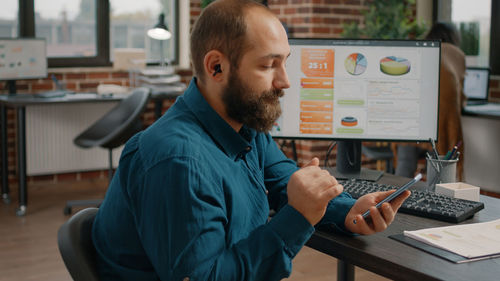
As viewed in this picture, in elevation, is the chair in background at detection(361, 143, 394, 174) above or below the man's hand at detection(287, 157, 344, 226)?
below

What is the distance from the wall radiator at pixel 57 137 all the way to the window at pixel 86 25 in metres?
0.42

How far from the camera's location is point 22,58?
4809mm

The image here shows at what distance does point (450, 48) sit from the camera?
4141 mm

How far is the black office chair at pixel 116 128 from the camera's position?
14.5ft

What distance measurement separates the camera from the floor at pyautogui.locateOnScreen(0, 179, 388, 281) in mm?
3273

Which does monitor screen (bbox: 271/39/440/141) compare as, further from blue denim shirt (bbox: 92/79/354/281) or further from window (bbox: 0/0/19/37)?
window (bbox: 0/0/19/37)

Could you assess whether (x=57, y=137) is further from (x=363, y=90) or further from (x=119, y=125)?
(x=363, y=90)

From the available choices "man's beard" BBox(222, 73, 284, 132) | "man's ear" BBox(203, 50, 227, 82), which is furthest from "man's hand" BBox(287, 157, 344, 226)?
"man's ear" BBox(203, 50, 227, 82)

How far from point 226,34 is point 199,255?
1.43ft

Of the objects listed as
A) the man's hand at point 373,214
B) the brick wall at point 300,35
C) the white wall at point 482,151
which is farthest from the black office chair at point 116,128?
the man's hand at point 373,214

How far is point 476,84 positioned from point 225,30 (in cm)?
388

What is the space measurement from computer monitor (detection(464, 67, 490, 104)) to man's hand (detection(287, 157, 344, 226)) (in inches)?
148

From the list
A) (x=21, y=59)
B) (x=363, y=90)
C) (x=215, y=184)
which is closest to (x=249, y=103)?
(x=215, y=184)

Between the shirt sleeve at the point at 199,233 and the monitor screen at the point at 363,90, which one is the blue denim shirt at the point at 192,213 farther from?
the monitor screen at the point at 363,90
